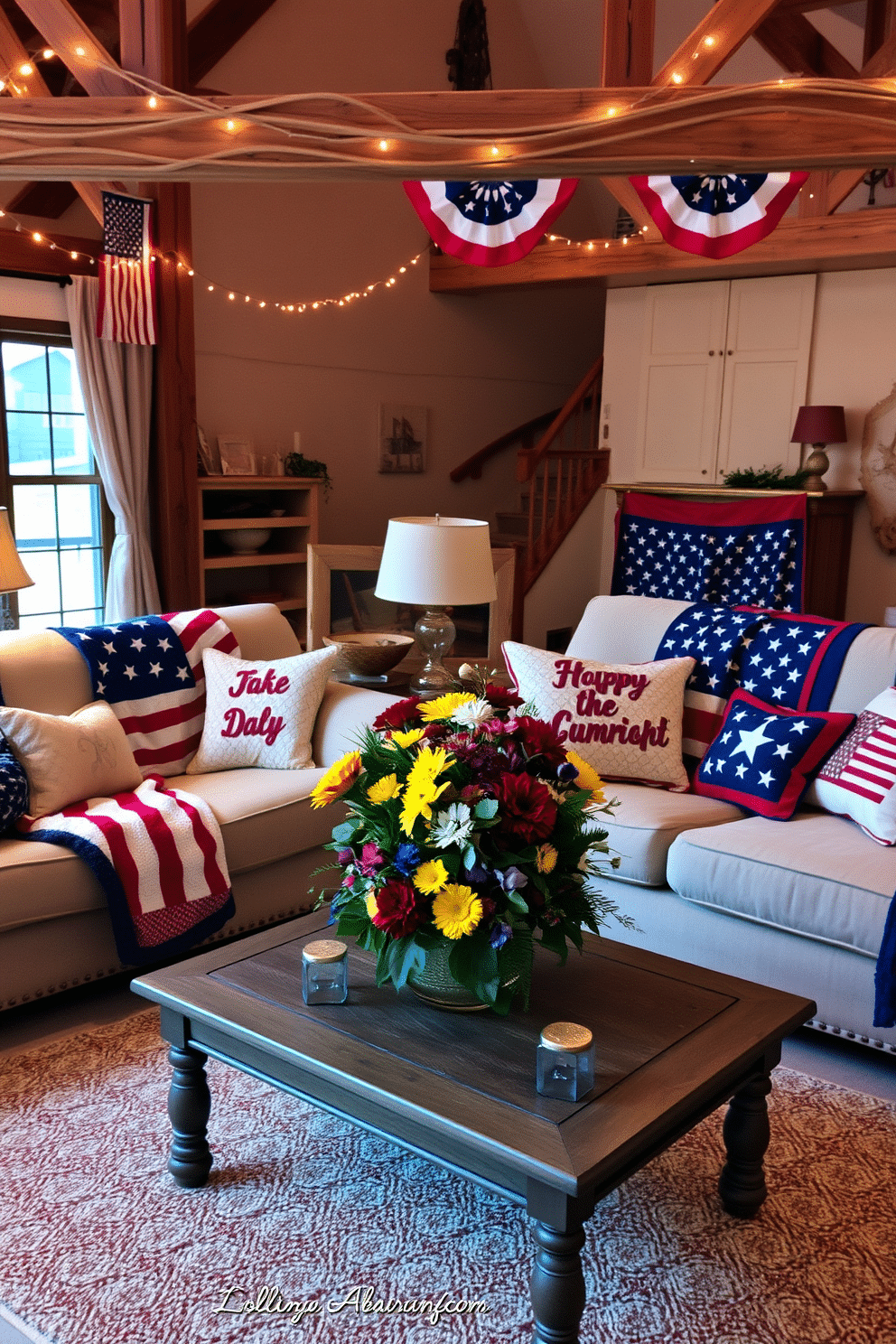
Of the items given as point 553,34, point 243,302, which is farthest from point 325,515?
point 553,34

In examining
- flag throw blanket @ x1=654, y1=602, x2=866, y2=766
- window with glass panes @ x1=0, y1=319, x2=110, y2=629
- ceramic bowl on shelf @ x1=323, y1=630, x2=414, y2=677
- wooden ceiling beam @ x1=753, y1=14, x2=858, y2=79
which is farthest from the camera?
wooden ceiling beam @ x1=753, y1=14, x2=858, y2=79

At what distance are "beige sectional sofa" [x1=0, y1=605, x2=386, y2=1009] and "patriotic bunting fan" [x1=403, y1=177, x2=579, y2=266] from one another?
1.44m

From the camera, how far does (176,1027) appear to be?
2.19 m

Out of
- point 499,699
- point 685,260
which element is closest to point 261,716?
point 499,699

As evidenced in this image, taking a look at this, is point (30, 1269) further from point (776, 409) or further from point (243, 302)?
point (776, 409)

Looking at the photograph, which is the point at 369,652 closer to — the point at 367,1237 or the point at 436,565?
the point at 436,565

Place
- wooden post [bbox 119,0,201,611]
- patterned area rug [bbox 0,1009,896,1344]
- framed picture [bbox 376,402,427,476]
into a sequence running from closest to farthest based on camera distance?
patterned area rug [bbox 0,1009,896,1344]
wooden post [bbox 119,0,201,611]
framed picture [bbox 376,402,427,476]

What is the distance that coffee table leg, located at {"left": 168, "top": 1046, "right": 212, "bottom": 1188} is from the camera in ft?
7.29

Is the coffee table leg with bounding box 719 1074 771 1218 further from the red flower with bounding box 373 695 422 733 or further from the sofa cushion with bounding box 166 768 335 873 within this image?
the sofa cushion with bounding box 166 768 335 873

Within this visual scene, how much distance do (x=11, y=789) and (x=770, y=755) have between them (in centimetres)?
205

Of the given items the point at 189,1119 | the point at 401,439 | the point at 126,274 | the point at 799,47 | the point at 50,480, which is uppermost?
the point at 799,47

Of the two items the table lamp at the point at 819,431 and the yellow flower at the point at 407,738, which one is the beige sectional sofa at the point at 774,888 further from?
the table lamp at the point at 819,431

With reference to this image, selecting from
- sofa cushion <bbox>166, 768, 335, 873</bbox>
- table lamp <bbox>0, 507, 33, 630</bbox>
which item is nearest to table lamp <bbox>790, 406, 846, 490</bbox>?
sofa cushion <bbox>166, 768, 335, 873</bbox>

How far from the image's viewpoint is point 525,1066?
1.92 metres
